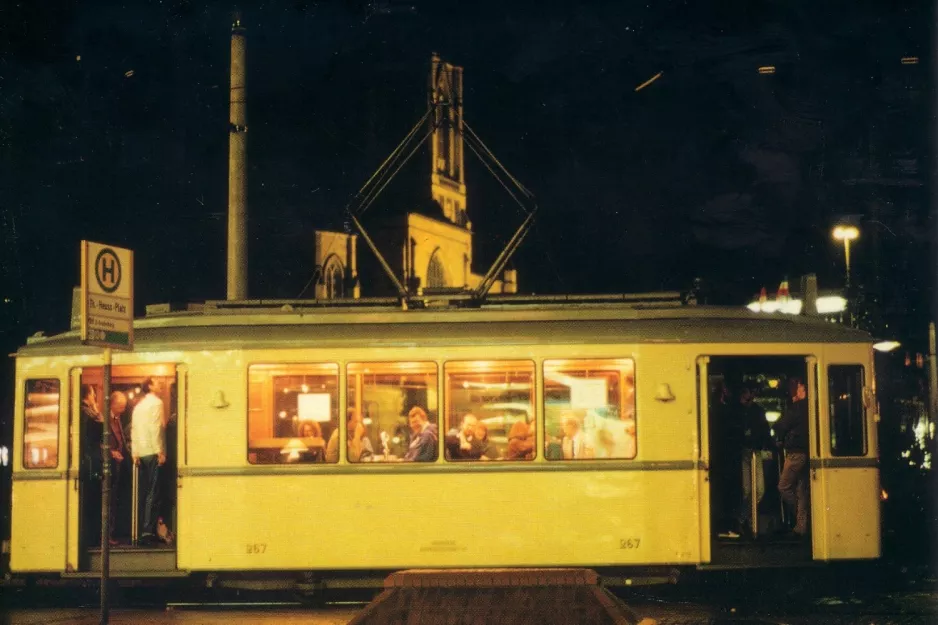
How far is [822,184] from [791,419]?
2304cm

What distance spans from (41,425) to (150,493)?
1338 mm

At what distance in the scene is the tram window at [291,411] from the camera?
1232 cm

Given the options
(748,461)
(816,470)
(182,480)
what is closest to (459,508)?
(182,480)

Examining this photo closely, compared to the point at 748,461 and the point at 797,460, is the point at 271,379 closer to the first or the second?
the point at 748,461

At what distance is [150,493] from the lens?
1263 cm

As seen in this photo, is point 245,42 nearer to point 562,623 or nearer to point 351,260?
point 562,623

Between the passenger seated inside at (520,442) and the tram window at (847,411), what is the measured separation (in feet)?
9.66

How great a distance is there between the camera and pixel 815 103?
27.1 meters

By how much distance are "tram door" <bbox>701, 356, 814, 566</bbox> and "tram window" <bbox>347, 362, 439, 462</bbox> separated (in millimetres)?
2726

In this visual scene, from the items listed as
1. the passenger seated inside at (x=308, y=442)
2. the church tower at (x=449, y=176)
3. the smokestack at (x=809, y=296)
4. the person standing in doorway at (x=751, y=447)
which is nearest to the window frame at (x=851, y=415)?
the person standing in doorway at (x=751, y=447)

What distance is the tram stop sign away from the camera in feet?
34.0

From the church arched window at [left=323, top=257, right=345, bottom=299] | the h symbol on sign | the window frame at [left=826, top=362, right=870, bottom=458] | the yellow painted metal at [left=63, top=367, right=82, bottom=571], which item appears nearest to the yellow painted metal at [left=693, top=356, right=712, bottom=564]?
the window frame at [left=826, top=362, right=870, bottom=458]

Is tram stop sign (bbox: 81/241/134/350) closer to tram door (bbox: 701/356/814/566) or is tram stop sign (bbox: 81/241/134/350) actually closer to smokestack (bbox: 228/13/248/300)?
smokestack (bbox: 228/13/248/300)

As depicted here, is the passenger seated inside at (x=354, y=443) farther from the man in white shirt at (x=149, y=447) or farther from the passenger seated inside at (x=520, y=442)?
the man in white shirt at (x=149, y=447)
